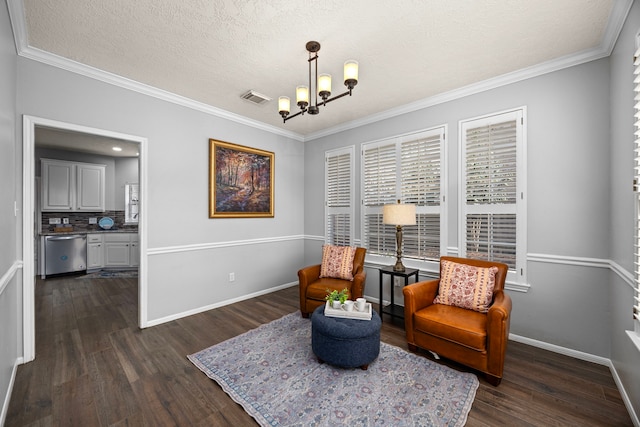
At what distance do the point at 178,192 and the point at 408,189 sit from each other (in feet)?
9.81

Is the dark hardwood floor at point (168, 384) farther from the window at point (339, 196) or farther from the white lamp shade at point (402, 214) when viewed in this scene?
the window at point (339, 196)

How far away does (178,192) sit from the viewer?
342 cm

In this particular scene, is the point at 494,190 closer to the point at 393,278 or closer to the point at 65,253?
the point at 393,278

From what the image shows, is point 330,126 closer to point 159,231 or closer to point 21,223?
point 159,231

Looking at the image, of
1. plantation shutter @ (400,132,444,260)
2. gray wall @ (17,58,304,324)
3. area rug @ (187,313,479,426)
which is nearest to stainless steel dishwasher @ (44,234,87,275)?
gray wall @ (17,58,304,324)

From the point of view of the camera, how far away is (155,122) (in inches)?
126

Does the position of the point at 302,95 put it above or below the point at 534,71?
below

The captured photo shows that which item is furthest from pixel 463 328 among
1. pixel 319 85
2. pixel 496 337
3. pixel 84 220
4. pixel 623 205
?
pixel 84 220

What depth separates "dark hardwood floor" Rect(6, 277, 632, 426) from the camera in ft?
5.86

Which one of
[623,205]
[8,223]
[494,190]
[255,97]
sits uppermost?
[255,97]

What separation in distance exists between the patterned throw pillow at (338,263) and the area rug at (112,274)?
170 inches

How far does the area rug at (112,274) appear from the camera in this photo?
5.50 meters

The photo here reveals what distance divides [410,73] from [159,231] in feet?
11.0

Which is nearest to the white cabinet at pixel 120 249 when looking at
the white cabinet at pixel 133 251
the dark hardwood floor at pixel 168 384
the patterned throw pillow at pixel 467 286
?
the white cabinet at pixel 133 251
